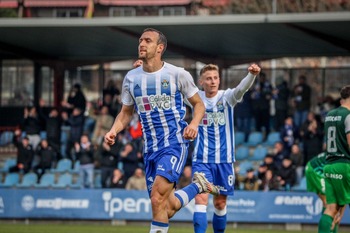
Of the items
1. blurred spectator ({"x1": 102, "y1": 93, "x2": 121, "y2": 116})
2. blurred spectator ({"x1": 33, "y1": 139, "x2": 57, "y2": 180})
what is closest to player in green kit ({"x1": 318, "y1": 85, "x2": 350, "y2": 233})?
blurred spectator ({"x1": 33, "y1": 139, "x2": 57, "y2": 180})

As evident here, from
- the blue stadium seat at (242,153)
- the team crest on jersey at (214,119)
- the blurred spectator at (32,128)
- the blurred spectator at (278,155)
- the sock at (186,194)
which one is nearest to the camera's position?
the sock at (186,194)

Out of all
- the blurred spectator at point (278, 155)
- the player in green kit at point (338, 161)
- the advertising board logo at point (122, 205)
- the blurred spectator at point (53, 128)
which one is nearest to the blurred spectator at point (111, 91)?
the blurred spectator at point (53, 128)

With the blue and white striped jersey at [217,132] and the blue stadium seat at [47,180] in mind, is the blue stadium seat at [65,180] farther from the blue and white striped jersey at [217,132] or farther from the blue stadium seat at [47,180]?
the blue and white striped jersey at [217,132]

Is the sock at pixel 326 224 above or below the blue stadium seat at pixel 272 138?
below

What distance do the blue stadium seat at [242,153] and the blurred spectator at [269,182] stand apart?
2.62m

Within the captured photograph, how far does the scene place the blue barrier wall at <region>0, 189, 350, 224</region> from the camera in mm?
22031

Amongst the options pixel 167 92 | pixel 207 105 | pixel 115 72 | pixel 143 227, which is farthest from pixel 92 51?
pixel 167 92

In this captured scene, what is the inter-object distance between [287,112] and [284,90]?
0.71 meters

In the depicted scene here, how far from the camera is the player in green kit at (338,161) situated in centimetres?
1313

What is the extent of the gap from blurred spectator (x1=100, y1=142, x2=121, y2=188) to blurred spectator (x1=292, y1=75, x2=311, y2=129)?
16.1 ft

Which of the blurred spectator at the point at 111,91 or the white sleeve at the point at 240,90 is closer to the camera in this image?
the white sleeve at the point at 240,90

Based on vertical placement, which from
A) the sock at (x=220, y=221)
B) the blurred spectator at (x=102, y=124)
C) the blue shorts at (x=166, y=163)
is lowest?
the sock at (x=220, y=221)

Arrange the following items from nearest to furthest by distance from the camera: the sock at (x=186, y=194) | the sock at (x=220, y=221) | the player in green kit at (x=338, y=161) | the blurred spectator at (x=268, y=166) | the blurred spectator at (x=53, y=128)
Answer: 1. the sock at (x=186, y=194)
2. the player in green kit at (x=338, y=161)
3. the sock at (x=220, y=221)
4. the blurred spectator at (x=268, y=166)
5. the blurred spectator at (x=53, y=128)

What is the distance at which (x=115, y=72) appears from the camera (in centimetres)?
2839
